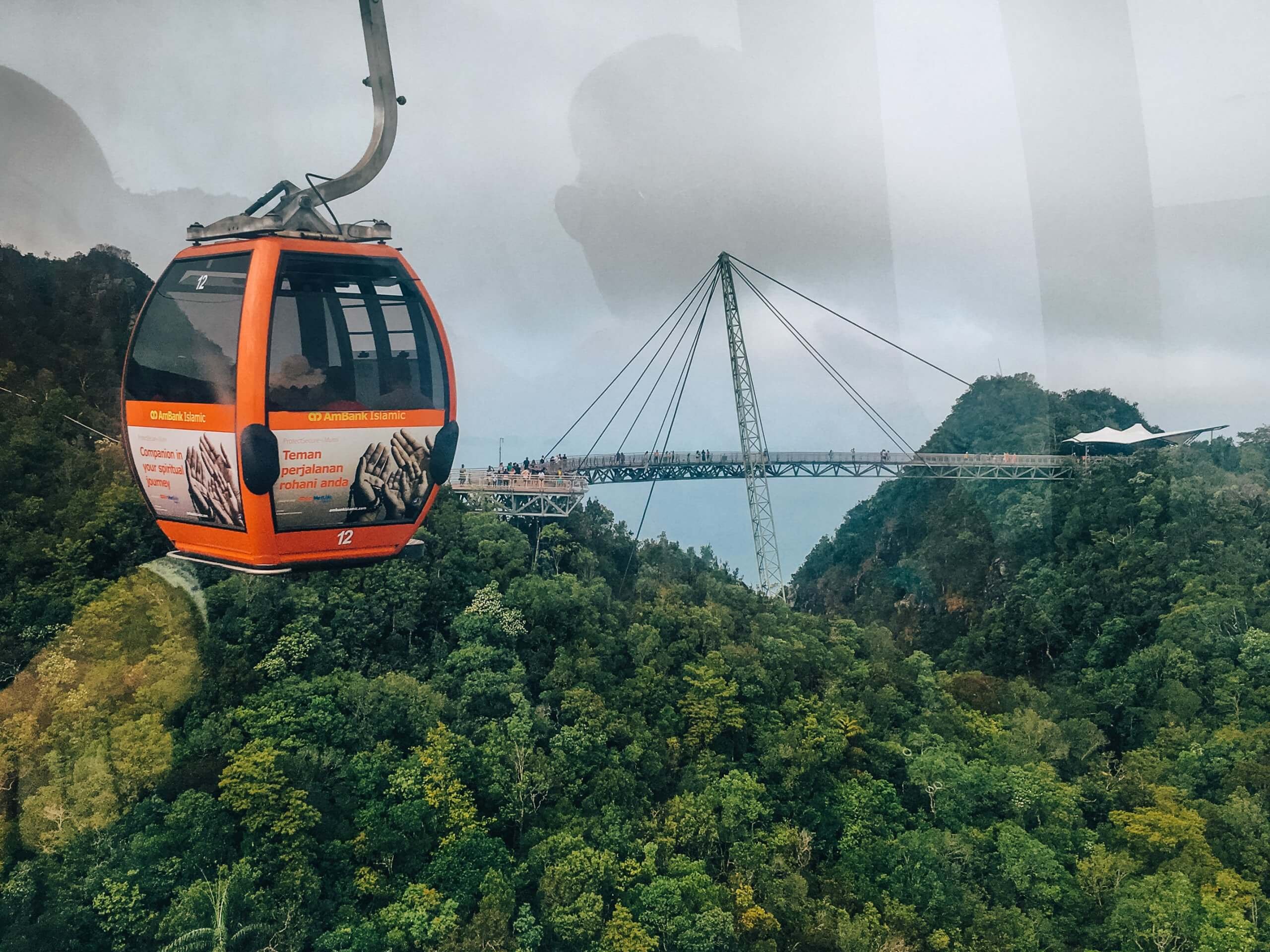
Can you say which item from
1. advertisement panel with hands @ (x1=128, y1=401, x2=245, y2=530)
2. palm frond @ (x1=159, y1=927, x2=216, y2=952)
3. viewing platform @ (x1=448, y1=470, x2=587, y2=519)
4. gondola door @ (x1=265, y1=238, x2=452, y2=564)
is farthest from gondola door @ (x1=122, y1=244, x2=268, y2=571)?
viewing platform @ (x1=448, y1=470, x2=587, y2=519)

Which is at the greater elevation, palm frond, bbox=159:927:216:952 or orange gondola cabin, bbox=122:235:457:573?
orange gondola cabin, bbox=122:235:457:573

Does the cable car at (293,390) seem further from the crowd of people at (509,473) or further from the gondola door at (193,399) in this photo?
the crowd of people at (509,473)

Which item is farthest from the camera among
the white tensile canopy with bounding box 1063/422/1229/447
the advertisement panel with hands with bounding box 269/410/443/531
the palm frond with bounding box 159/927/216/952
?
the white tensile canopy with bounding box 1063/422/1229/447

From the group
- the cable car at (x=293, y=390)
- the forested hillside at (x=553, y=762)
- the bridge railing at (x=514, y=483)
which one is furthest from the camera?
the bridge railing at (x=514, y=483)

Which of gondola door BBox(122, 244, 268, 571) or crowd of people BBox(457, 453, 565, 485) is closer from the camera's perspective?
gondola door BBox(122, 244, 268, 571)

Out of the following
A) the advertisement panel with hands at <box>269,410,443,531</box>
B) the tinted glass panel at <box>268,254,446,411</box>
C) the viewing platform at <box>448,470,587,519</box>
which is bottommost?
the viewing platform at <box>448,470,587,519</box>

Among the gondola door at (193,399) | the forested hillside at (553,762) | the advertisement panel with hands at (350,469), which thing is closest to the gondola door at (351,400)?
the advertisement panel with hands at (350,469)

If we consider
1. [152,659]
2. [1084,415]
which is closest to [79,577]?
[152,659]

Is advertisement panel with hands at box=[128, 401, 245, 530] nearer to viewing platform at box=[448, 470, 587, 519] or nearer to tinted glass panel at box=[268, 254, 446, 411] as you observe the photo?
tinted glass panel at box=[268, 254, 446, 411]
